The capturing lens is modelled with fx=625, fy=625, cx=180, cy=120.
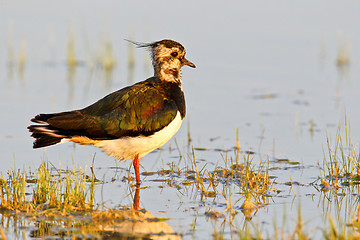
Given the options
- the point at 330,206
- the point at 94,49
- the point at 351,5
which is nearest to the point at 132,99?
the point at 330,206

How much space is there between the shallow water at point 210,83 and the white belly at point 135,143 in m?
0.39

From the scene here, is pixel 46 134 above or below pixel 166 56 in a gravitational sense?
below

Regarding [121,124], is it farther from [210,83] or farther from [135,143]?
[210,83]

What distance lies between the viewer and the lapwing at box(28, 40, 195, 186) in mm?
6996

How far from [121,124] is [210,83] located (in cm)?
567

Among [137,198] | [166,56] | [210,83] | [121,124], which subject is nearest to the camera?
[137,198]

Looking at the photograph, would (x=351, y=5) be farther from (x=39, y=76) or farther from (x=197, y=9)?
(x=39, y=76)

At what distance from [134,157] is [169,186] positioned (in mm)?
569

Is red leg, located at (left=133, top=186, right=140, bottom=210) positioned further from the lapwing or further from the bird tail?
the bird tail

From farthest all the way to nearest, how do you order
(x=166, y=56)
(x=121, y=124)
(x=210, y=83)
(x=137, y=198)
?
1. (x=210, y=83)
2. (x=166, y=56)
3. (x=121, y=124)
4. (x=137, y=198)

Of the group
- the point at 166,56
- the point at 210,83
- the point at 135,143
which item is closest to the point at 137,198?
the point at 135,143

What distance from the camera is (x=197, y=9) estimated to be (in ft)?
60.6

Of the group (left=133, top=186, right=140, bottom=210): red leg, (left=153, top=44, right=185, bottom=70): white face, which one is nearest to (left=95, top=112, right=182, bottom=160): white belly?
(left=133, top=186, right=140, bottom=210): red leg

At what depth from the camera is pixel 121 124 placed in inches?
280
